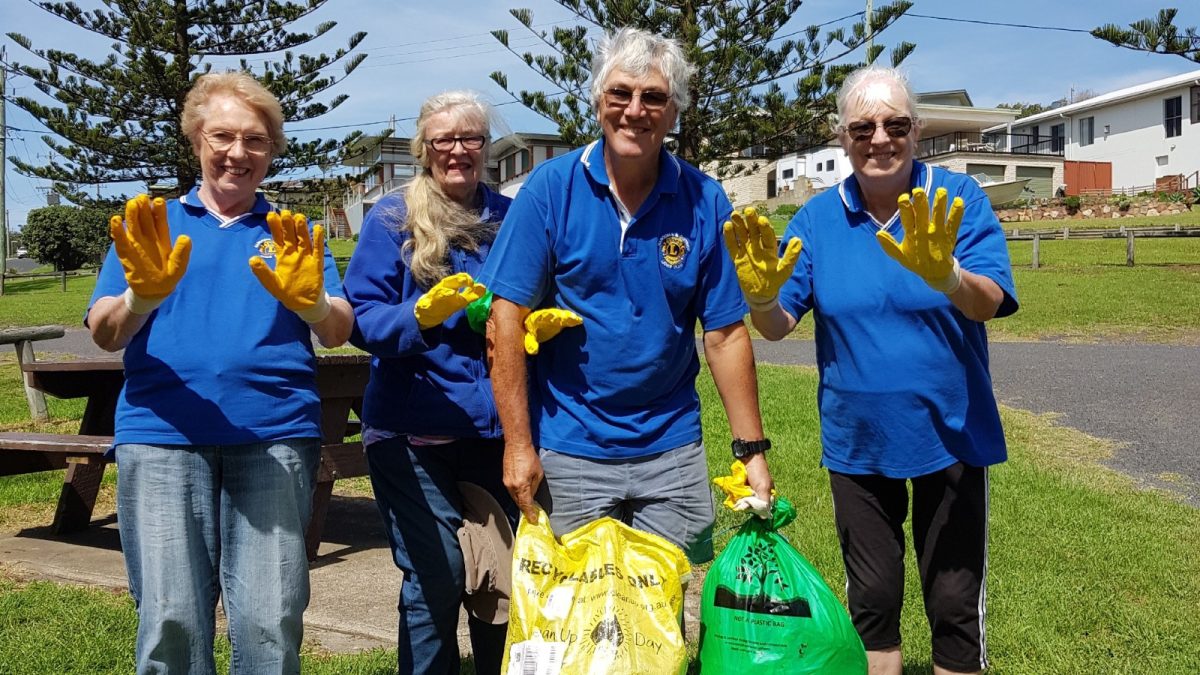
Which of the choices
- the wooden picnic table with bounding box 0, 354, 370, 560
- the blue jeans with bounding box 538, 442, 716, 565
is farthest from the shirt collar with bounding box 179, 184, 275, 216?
the wooden picnic table with bounding box 0, 354, 370, 560

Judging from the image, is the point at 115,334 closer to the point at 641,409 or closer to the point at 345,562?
the point at 641,409

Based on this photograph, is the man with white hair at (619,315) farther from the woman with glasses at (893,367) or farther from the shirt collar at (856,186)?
the shirt collar at (856,186)

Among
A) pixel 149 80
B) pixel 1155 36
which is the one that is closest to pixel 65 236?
pixel 149 80

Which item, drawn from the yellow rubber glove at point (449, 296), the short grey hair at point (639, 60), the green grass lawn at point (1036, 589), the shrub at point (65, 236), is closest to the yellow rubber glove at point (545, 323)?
the yellow rubber glove at point (449, 296)

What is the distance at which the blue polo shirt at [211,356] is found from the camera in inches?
86.7

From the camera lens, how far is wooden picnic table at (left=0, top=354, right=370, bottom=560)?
4.27 m

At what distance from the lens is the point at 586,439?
2.32m

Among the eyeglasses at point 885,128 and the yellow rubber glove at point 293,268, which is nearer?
the yellow rubber glove at point 293,268

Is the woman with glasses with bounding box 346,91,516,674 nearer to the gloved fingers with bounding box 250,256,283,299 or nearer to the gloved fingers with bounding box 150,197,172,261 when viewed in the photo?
the gloved fingers with bounding box 250,256,283,299

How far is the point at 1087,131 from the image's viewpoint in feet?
139

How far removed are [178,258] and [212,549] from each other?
0.70m

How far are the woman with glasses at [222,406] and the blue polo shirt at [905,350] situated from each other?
1228 mm

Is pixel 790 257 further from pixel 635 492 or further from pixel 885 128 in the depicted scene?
pixel 635 492

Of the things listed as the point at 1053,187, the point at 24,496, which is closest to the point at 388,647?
the point at 24,496
